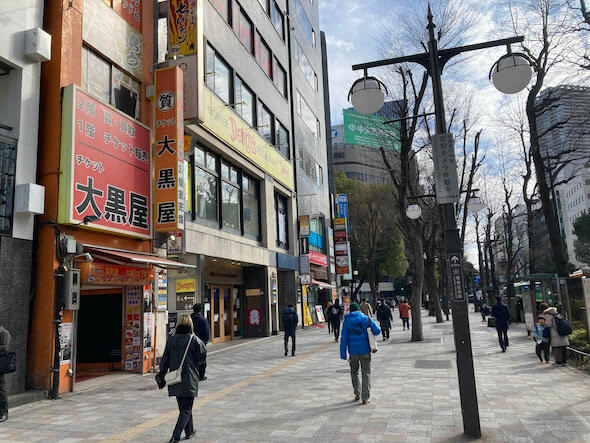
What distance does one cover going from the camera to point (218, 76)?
56.4 ft

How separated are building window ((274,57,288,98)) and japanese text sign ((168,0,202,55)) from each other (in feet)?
38.5

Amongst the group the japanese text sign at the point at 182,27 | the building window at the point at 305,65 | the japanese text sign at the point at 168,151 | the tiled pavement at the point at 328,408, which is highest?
the building window at the point at 305,65

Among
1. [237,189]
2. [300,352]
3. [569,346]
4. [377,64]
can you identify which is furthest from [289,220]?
[377,64]

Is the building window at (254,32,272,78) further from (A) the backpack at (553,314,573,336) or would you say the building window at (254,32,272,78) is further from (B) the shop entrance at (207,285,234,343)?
(A) the backpack at (553,314,573,336)

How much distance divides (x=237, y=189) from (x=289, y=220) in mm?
6534

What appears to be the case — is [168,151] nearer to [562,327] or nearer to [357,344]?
[357,344]

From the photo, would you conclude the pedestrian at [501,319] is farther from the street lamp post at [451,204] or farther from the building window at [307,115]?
the building window at [307,115]

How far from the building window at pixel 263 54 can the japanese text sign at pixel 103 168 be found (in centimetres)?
1189

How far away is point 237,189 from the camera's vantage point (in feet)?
62.7

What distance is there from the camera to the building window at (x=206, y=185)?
15680 millimetres

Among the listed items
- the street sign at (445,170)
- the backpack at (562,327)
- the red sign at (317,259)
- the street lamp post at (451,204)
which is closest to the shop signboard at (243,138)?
the red sign at (317,259)

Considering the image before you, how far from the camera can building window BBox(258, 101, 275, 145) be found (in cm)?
2153

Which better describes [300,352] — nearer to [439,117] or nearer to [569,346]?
[569,346]

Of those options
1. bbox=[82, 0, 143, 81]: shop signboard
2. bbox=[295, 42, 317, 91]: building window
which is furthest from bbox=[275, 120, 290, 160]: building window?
bbox=[82, 0, 143, 81]: shop signboard
